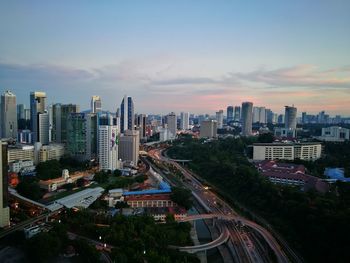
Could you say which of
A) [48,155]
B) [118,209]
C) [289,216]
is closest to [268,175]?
[289,216]

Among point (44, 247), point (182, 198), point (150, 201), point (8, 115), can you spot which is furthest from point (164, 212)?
point (8, 115)

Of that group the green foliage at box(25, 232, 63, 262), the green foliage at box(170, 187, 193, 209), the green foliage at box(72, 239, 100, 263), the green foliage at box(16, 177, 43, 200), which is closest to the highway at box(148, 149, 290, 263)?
the green foliage at box(170, 187, 193, 209)

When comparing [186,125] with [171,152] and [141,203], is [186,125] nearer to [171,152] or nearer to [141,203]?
[171,152]

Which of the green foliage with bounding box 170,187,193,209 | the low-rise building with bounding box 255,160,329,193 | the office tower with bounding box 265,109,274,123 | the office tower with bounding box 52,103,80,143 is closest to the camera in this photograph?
the green foliage with bounding box 170,187,193,209

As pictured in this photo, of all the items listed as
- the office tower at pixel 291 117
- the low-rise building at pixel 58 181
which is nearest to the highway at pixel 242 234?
the low-rise building at pixel 58 181

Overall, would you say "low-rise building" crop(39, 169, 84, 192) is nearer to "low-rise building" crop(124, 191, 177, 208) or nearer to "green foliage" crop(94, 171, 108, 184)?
"green foliage" crop(94, 171, 108, 184)

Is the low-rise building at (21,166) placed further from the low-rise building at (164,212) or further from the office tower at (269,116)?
the office tower at (269,116)

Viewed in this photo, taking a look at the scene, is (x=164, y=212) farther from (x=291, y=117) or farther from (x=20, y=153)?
(x=291, y=117)
